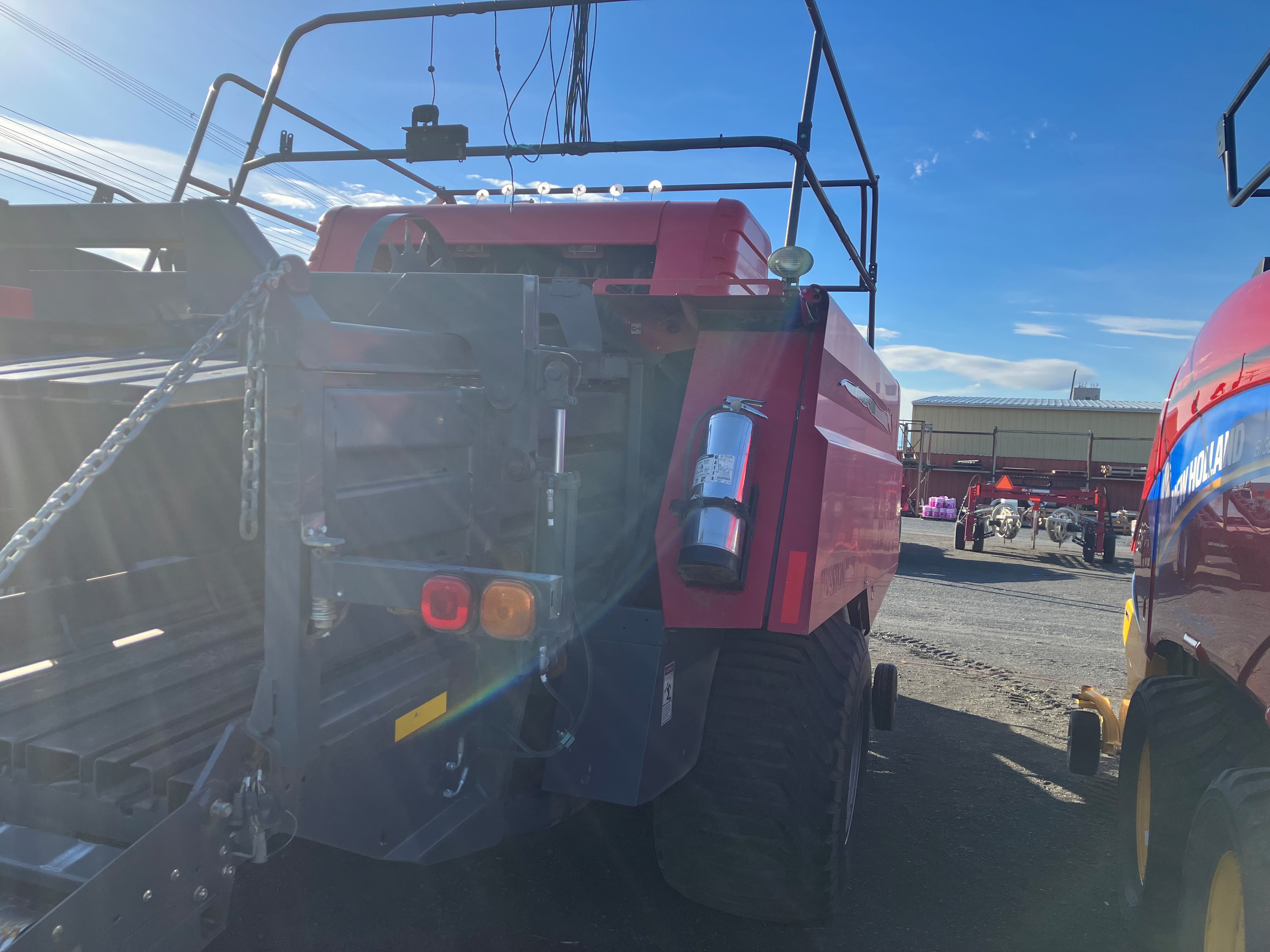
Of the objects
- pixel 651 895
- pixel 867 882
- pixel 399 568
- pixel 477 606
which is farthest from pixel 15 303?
pixel 867 882

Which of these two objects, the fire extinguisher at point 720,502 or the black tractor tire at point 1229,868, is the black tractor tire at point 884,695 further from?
the black tractor tire at point 1229,868

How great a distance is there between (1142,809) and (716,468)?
1994 mm

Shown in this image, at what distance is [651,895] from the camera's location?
3016 millimetres

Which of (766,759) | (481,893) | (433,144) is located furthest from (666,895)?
(433,144)

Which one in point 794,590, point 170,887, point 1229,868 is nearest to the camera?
point 170,887

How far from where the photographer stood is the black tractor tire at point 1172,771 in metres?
2.27

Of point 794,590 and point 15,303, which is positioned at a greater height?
point 15,303

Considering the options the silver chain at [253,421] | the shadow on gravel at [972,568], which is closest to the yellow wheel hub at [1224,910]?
the silver chain at [253,421]

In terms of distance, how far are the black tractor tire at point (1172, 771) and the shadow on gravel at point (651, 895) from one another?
1.43ft

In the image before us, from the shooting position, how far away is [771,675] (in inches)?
104

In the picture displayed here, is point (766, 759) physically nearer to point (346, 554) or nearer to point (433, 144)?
point (346, 554)

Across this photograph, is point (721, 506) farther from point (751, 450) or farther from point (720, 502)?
point (751, 450)

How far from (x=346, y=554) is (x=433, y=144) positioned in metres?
2.74

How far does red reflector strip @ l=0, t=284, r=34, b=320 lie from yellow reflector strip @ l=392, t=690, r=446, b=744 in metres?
1.46
